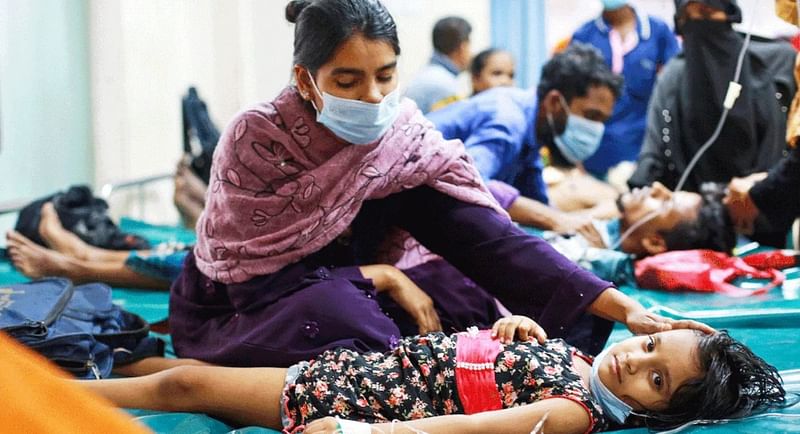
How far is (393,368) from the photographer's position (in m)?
2.14

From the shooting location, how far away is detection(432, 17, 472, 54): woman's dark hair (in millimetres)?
6199

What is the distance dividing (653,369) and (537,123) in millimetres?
2371

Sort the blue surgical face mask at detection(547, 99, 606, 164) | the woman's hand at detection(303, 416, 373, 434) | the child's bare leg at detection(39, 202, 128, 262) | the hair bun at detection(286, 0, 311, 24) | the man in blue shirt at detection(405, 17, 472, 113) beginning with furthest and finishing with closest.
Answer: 1. the man in blue shirt at detection(405, 17, 472, 113)
2. the blue surgical face mask at detection(547, 99, 606, 164)
3. the child's bare leg at detection(39, 202, 128, 262)
4. the hair bun at detection(286, 0, 311, 24)
5. the woman's hand at detection(303, 416, 373, 434)

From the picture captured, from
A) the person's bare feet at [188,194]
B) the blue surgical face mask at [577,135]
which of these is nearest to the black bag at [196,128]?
the person's bare feet at [188,194]

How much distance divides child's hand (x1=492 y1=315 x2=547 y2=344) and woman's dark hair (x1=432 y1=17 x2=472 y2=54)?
4170 mm

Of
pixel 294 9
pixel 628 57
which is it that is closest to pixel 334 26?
pixel 294 9

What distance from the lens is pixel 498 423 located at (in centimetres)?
193

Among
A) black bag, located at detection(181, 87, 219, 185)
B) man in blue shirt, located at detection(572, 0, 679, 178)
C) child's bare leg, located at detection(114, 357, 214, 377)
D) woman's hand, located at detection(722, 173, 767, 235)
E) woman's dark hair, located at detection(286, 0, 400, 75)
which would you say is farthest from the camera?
man in blue shirt, located at detection(572, 0, 679, 178)

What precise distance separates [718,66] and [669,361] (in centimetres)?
270

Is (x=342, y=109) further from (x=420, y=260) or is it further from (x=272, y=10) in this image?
(x=272, y=10)

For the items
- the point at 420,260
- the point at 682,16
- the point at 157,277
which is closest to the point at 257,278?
the point at 420,260

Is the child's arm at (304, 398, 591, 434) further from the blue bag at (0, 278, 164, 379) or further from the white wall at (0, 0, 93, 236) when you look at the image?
the white wall at (0, 0, 93, 236)

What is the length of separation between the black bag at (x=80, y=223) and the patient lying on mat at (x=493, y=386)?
1957 millimetres

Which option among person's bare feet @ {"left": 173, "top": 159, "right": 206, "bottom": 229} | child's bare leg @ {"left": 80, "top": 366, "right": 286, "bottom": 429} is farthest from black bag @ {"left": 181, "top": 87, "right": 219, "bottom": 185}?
child's bare leg @ {"left": 80, "top": 366, "right": 286, "bottom": 429}
